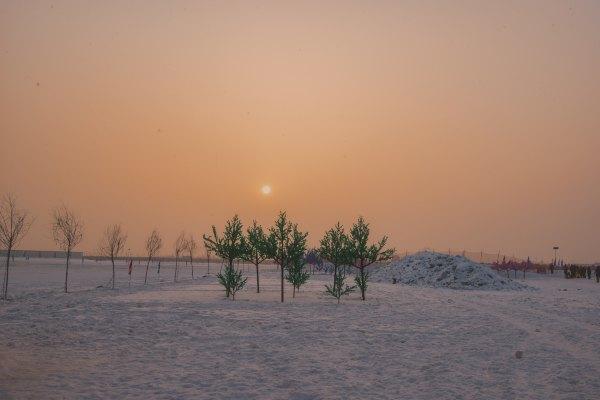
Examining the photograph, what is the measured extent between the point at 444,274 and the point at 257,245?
2441 centimetres

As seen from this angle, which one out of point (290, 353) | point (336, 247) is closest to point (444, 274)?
point (336, 247)

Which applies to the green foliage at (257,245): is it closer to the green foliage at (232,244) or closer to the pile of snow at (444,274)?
the green foliage at (232,244)

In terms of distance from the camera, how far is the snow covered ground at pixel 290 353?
376 inches

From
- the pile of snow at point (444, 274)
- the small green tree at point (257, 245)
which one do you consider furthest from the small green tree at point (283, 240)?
the pile of snow at point (444, 274)

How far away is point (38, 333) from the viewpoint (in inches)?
599

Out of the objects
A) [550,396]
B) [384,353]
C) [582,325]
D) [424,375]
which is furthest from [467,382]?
[582,325]

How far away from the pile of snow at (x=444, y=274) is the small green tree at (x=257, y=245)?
841 inches

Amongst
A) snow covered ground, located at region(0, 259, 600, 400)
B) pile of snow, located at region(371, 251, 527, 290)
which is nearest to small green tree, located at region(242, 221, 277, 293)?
snow covered ground, located at region(0, 259, 600, 400)

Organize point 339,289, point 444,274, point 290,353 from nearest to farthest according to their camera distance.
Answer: point 290,353 < point 339,289 < point 444,274

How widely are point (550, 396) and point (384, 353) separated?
4685 millimetres

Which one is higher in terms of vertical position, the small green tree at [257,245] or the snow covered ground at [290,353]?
the small green tree at [257,245]

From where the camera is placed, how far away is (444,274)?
46.4m

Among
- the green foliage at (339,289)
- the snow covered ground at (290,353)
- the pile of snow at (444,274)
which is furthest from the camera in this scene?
the pile of snow at (444,274)

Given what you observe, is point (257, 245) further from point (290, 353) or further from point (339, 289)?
point (290, 353)
